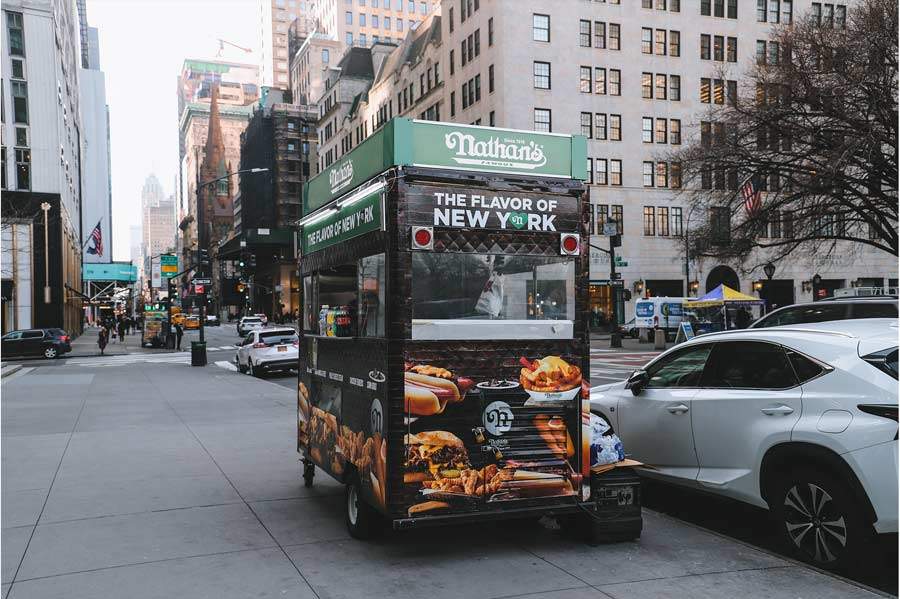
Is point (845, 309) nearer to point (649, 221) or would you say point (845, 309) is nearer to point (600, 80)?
point (600, 80)

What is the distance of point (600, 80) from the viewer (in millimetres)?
56125

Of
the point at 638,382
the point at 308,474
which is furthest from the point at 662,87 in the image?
the point at 308,474

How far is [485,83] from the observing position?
5519cm

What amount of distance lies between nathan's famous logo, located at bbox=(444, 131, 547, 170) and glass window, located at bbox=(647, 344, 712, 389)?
2395mm

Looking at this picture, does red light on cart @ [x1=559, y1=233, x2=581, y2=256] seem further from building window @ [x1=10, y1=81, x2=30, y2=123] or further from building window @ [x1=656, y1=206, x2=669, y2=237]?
building window @ [x1=656, y1=206, x2=669, y2=237]

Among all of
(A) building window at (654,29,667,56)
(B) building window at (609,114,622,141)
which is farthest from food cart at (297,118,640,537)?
(A) building window at (654,29,667,56)

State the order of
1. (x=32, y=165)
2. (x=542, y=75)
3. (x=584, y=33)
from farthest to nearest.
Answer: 1. (x=584, y=33)
2. (x=542, y=75)
3. (x=32, y=165)

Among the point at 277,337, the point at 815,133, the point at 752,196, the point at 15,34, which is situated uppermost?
the point at 15,34

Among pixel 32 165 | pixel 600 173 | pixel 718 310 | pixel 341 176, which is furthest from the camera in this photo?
pixel 600 173

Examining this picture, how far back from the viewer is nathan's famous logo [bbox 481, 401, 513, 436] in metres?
5.61

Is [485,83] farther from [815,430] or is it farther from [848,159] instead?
[815,430]

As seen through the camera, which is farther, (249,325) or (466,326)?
(249,325)

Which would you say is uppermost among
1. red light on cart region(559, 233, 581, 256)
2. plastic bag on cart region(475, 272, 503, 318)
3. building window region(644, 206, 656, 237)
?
building window region(644, 206, 656, 237)

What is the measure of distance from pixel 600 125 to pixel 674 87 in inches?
282
